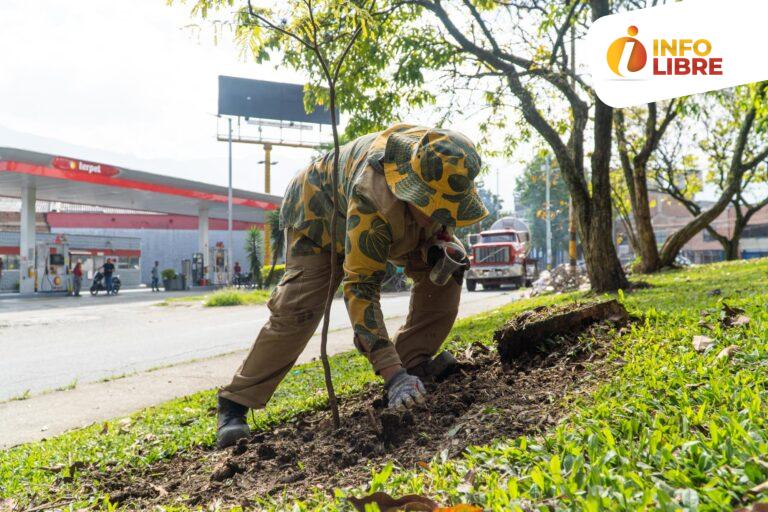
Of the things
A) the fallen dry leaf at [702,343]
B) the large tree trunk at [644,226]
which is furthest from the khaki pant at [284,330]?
the large tree trunk at [644,226]

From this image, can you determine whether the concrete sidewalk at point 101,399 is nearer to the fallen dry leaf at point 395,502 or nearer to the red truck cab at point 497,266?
the fallen dry leaf at point 395,502

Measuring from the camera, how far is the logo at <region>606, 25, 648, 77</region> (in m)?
6.27

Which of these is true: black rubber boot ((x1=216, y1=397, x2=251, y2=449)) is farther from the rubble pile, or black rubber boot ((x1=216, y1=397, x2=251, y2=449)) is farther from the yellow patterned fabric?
the rubble pile

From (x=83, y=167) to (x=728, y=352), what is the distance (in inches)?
923

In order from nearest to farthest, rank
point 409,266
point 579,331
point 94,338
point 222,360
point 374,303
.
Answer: point 374,303
point 409,266
point 579,331
point 222,360
point 94,338

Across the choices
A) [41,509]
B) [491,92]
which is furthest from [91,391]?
[491,92]

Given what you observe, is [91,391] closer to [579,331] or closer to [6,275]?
[579,331]

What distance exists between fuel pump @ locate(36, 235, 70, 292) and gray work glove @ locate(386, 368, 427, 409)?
26.3m

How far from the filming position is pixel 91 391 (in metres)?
5.67

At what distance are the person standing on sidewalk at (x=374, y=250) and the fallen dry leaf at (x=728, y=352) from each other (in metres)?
1.19

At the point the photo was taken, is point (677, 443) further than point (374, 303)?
No

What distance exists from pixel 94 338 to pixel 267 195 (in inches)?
1018

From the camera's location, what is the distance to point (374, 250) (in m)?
2.70

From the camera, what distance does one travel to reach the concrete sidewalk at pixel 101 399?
14.5 ft
